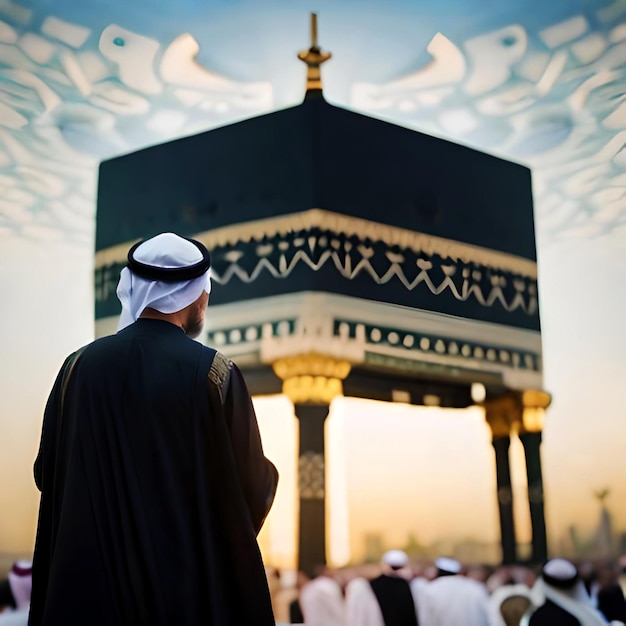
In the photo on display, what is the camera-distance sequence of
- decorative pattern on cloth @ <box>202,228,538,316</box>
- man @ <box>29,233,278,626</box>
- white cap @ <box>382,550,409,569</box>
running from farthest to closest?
1. decorative pattern on cloth @ <box>202,228,538,316</box>
2. white cap @ <box>382,550,409,569</box>
3. man @ <box>29,233,278,626</box>

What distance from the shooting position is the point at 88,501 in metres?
1.63

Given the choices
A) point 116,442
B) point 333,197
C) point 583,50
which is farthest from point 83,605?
point 583,50

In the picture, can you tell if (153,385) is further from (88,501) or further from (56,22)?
(56,22)

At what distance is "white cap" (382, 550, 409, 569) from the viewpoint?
3.09 metres

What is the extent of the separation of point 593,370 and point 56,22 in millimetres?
2361

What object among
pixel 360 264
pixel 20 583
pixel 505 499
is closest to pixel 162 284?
pixel 360 264

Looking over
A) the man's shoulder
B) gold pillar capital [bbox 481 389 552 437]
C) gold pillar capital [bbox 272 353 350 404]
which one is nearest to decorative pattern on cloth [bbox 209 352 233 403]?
the man's shoulder

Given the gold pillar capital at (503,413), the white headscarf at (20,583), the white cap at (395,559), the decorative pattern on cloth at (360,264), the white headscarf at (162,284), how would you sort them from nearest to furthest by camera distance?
the white headscarf at (162,284), the white headscarf at (20,583), the white cap at (395,559), the decorative pattern on cloth at (360,264), the gold pillar capital at (503,413)

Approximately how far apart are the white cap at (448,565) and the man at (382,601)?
14 centimetres

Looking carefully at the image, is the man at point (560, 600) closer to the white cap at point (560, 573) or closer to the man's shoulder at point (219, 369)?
the white cap at point (560, 573)

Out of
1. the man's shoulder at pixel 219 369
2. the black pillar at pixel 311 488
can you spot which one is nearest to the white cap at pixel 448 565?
the black pillar at pixel 311 488

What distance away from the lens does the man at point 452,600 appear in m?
3.07

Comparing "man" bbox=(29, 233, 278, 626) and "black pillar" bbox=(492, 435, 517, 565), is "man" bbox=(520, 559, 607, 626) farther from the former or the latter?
"man" bbox=(29, 233, 278, 626)

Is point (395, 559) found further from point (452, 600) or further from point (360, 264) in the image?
point (360, 264)
